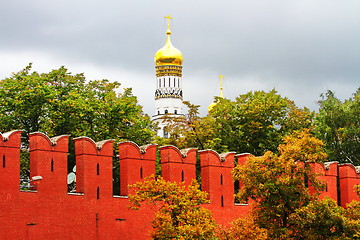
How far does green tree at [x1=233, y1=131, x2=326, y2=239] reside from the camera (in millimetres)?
25953

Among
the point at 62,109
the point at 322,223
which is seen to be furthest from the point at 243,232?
the point at 62,109

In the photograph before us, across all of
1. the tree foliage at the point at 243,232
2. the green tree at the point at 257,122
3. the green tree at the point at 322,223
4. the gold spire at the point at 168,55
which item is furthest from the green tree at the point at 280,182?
the gold spire at the point at 168,55

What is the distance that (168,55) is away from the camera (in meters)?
106

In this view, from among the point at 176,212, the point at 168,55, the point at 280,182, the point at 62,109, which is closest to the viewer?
the point at 176,212

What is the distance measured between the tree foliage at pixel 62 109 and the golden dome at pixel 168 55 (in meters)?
65.1

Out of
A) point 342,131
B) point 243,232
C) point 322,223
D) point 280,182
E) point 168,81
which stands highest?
point 168,81

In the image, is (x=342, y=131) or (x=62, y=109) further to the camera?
(x=342, y=131)

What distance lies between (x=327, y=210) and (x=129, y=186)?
6.27 meters

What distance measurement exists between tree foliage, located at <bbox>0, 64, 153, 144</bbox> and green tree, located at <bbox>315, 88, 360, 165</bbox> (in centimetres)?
942

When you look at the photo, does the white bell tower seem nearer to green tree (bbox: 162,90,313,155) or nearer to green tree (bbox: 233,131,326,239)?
green tree (bbox: 162,90,313,155)

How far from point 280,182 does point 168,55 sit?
81.3 metres

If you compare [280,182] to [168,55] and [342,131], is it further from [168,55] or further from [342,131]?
[168,55]

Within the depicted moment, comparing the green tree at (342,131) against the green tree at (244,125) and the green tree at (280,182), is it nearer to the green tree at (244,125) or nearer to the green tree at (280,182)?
the green tree at (244,125)

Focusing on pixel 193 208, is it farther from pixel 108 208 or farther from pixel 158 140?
pixel 158 140
